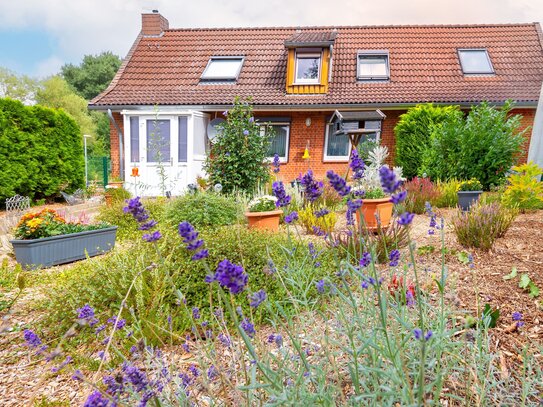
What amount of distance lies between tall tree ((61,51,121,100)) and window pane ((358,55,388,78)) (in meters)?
32.0

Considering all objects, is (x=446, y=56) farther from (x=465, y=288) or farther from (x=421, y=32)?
(x=465, y=288)

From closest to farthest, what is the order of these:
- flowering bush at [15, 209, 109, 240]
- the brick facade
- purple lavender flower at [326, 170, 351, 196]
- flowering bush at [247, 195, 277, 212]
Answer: purple lavender flower at [326, 170, 351, 196], flowering bush at [15, 209, 109, 240], flowering bush at [247, 195, 277, 212], the brick facade

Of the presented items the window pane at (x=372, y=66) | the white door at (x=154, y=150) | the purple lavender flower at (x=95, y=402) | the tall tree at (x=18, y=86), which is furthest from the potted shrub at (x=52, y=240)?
the tall tree at (x=18, y=86)

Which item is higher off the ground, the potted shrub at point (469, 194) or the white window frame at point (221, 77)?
the white window frame at point (221, 77)

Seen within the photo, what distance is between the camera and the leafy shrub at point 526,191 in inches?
209

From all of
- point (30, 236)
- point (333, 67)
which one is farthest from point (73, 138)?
point (333, 67)

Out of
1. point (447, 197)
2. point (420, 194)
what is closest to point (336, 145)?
point (447, 197)

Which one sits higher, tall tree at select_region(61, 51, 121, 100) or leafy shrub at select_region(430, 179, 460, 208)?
tall tree at select_region(61, 51, 121, 100)

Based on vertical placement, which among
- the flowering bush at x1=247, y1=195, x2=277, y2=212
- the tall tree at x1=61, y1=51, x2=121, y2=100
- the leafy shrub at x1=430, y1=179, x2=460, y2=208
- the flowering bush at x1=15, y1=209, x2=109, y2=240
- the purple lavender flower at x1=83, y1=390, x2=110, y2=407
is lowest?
the flowering bush at x1=15, y1=209, x2=109, y2=240

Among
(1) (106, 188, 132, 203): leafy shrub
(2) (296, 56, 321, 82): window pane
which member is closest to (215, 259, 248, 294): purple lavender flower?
(1) (106, 188, 132, 203): leafy shrub

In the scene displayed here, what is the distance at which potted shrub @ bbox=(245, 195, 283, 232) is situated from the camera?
5.30 m

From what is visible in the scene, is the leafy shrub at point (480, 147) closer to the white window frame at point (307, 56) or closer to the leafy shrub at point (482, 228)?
the leafy shrub at point (482, 228)

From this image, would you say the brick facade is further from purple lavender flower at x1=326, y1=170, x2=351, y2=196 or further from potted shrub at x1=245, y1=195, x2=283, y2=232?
purple lavender flower at x1=326, y1=170, x2=351, y2=196

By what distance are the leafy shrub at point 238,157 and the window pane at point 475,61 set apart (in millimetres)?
9238
